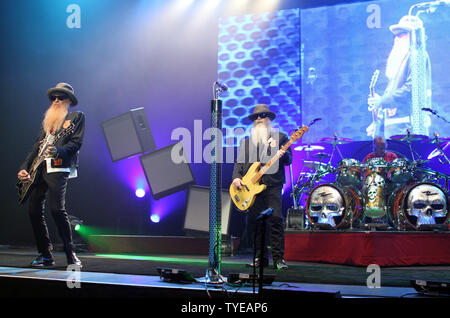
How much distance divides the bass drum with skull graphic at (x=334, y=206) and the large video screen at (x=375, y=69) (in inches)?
54.8

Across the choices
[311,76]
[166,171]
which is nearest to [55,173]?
[166,171]

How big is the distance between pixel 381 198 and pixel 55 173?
12.9 feet

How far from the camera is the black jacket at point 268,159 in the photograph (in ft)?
15.5

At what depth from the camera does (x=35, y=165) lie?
4352 mm

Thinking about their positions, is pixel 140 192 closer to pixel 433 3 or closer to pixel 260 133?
pixel 260 133

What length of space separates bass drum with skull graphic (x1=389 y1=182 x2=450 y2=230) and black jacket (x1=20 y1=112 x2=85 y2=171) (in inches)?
152

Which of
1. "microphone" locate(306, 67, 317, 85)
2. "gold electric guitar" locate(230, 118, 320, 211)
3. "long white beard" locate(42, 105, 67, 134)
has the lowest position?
"gold electric guitar" locate(230, 118, 320, 211)

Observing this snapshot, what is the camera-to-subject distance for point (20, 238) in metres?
7.84

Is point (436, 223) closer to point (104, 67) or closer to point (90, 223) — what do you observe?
point (90, 223)

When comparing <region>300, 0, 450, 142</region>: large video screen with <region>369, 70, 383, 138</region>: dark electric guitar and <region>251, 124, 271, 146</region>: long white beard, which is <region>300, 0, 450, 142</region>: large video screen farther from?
<region>251, 124, 271, 146</region>: long white beard

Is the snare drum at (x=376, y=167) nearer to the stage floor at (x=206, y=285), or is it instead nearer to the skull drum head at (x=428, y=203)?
the skull drum head at (x=428, y=203)

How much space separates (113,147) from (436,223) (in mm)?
4829

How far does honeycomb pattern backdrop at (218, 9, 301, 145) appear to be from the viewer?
725 cm

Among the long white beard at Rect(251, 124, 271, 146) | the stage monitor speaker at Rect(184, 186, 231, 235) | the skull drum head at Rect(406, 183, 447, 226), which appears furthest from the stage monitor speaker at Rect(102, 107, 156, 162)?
the skull drum head at Rect(406, 183, 447, 226)
